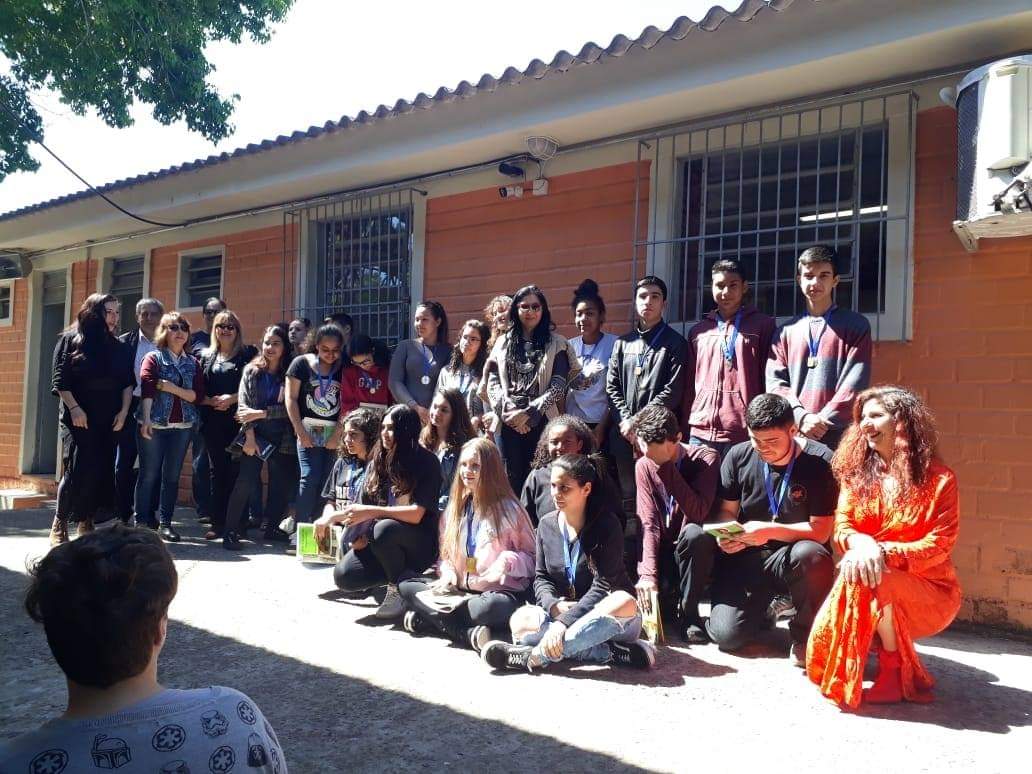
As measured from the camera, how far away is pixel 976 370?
4.88m

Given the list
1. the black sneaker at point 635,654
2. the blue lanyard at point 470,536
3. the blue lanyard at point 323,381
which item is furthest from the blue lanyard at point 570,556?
the blue lanyard at point 323,381

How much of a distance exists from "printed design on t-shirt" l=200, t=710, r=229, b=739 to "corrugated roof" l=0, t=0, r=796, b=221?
4518 mm

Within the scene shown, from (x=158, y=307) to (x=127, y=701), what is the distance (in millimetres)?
6512

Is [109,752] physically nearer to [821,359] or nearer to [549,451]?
[549,451]

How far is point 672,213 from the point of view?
6.19 m

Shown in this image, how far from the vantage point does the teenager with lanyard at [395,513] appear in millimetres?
4828

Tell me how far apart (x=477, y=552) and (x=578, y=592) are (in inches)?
24.2

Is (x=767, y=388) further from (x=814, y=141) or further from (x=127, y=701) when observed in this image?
(x=127, y=701)

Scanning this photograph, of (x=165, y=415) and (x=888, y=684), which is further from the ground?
(x=165, y=415)

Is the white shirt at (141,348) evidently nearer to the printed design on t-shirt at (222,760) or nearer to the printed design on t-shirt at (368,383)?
the printed design on t-shirt at (368,383)

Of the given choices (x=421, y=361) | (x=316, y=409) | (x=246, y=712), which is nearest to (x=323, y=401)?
(x=316, y=409)

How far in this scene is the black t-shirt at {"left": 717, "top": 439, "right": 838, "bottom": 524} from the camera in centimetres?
420

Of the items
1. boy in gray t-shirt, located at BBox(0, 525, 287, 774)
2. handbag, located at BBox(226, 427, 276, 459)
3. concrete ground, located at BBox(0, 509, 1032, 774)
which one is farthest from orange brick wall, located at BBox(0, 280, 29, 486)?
boy in gray t-shirt, located at BBox(0, 525, 287, 774)

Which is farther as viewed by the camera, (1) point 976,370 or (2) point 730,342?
(2) point 730,342
